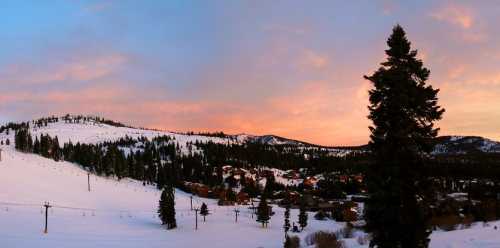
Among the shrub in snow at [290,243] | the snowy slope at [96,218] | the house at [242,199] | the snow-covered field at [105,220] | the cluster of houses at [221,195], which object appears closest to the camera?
the shrub in snow at [290,243]

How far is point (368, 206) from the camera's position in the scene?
21328mm

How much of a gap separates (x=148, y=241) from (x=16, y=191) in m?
49.1

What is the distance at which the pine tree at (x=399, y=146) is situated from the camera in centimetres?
2019

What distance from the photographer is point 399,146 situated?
20719mm

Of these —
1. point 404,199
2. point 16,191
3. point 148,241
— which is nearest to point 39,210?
point 16,191

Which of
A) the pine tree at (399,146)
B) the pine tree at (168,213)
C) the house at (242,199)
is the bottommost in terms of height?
the house at (242,199)

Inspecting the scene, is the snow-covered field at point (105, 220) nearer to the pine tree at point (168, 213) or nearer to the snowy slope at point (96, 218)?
the snowy slope at point (96, 218)

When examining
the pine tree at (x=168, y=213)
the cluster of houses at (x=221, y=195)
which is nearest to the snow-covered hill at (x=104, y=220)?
the pine tree at (x=168, y=213)

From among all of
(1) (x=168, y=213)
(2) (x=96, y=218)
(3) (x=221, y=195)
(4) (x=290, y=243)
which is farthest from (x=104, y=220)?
(3) (x=221, y=195)

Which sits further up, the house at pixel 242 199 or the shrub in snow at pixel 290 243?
the shrub in snow at pixel 290 243

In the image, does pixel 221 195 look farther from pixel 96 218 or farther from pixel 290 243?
pixel 290 243

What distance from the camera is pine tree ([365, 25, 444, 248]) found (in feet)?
66.2

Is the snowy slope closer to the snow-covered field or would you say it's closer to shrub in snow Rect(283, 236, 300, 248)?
the snow-covered field

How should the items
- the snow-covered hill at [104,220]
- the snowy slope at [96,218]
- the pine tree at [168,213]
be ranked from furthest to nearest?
the pine tree at [168,213] → the snowy slope at [96,218] → the snow-covered hill at [104,220]
